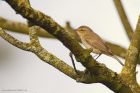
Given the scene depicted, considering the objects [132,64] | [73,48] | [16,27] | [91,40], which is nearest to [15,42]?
[73,48]

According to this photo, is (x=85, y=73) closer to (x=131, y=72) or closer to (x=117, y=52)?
(x=131, y=72)

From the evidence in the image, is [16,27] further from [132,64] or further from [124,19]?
[132,64]

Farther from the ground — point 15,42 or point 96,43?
point 15,42

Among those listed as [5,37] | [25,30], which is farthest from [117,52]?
[5,37]

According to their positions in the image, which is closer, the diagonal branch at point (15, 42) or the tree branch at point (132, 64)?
the diagonal branch at point (15, 42)

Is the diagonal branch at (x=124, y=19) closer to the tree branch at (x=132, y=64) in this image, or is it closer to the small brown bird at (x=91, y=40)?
the small brown bird at (x=91, y=40)

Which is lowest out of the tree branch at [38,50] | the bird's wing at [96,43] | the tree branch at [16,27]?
the tree branch at [16,27]

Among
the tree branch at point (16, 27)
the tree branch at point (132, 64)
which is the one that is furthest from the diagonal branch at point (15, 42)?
the tree branch at point (16, 27)

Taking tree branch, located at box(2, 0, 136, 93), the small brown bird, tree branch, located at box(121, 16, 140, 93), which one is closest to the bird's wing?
the small brown bird
